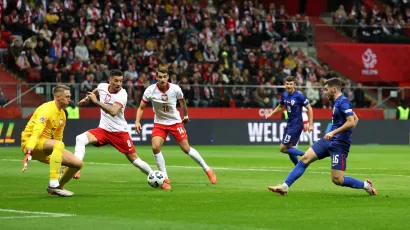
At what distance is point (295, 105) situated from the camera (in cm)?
2353

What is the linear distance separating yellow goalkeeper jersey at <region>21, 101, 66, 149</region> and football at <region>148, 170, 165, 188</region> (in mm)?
2297

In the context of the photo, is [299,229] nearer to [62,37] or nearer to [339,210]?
[339,210]

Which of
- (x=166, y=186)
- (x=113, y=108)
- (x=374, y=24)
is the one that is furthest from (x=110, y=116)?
(x=374, y=24)

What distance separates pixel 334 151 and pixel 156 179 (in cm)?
348

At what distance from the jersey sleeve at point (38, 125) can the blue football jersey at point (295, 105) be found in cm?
982

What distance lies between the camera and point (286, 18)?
48.9 m

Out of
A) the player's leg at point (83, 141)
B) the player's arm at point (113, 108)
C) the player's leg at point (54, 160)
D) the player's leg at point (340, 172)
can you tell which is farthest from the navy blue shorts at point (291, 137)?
the player's leg at point (54, 160)

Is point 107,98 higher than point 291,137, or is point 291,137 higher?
point 107,98

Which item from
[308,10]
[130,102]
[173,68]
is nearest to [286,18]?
[308,10]

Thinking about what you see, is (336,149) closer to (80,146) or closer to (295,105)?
(80,146)

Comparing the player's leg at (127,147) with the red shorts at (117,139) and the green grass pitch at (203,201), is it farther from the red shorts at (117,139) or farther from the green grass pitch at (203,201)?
the green grass pitch at (203,201)

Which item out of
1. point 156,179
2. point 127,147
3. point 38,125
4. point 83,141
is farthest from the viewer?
point 127,147

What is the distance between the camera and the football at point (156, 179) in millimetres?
16938

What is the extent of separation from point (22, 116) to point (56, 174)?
69.5ft
